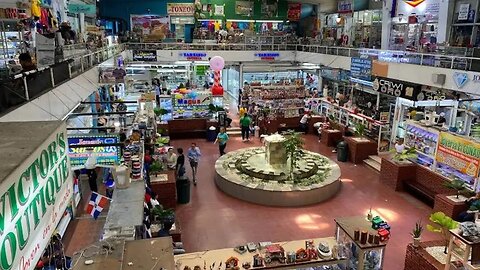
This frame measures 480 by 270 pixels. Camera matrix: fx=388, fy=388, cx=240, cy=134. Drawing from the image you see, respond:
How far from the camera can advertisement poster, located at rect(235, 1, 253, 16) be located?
29.7m

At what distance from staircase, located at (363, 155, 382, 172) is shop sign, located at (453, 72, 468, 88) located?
3670 millimetres

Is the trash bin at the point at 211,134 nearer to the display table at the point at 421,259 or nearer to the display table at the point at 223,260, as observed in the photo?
the display table at the point at 223,260

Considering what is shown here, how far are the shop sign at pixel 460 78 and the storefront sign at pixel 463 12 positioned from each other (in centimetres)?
652

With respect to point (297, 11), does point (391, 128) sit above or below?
below

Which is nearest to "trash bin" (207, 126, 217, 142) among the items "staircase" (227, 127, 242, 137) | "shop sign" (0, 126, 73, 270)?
"staircase" (227, 127, 242, 137)

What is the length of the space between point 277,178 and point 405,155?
167 inches

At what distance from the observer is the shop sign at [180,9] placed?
28766 mm

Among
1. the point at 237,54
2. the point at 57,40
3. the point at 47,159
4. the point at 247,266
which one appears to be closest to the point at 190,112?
the point at 237,54

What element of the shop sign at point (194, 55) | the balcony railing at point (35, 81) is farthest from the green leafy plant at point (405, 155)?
the shop sign at point (194, 55)

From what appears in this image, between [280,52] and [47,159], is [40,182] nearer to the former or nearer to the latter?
[47,159]

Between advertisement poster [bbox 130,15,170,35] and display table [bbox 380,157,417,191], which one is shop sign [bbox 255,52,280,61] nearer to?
advertisement poster [bbox 130,15,170,35]

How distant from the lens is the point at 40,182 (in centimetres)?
261

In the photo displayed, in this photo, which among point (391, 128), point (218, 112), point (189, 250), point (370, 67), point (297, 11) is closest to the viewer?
point (189, 250)

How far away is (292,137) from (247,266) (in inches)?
220
